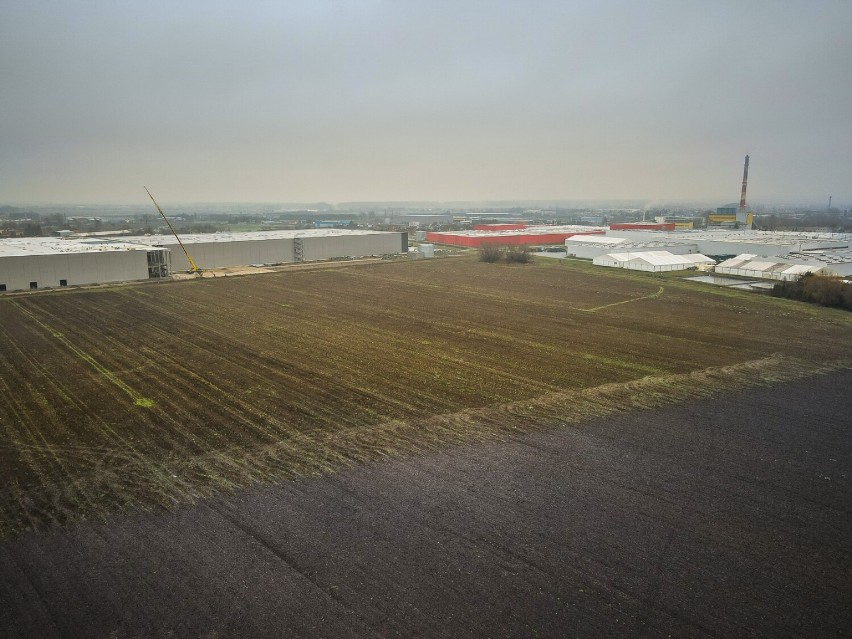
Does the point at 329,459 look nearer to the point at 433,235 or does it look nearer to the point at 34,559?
the point at 34,559

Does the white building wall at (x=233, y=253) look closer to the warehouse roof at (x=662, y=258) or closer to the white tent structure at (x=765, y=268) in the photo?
the warehouse roof at (x=662, y=258)

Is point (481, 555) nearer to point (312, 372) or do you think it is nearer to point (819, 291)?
point (312, 372)

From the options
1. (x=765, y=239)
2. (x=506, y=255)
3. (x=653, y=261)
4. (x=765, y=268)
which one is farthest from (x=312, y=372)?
(x=765, y=239)

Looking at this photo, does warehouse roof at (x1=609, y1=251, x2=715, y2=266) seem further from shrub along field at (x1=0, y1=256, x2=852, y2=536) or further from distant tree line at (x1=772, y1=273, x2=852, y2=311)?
shrub along field at (x1=0, y1=256, x2=852, y2=536)

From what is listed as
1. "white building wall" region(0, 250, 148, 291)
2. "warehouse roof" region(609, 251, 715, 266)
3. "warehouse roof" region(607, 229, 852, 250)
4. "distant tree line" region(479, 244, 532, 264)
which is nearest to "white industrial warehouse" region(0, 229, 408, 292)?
"white building wall" region(0, 250, 148, 291)

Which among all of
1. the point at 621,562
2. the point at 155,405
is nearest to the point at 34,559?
the point at 155,405

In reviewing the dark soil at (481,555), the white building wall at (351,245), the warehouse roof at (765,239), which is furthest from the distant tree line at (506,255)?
the dark soil at (481,555)
